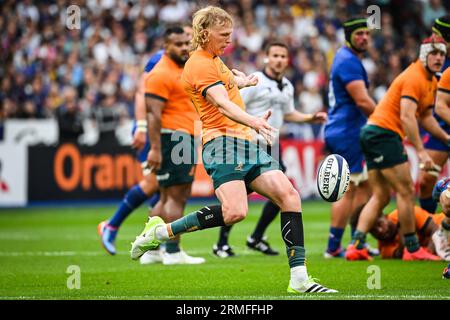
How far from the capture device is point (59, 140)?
21.4 meters

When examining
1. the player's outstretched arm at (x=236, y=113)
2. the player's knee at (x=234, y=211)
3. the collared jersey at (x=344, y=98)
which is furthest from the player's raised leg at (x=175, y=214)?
the player's outstretched arm at (x=236, y=113)

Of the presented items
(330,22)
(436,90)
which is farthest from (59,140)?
(436,90)

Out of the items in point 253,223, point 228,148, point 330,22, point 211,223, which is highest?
point 330,22

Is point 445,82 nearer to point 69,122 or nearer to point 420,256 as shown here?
point 420,256

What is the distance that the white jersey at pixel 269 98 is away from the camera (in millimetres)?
11531

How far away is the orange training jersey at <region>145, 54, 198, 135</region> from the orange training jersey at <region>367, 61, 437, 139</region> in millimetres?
2227

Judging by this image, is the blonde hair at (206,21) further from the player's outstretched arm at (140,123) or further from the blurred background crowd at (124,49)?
the blurred background crowd at (124,49)

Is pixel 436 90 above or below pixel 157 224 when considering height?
above

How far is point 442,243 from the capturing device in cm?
1045

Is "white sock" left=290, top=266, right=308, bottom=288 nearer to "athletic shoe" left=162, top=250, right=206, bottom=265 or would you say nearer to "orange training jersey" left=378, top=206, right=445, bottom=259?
"athletic shoe" left=162, top=250, right=206, bottom=265

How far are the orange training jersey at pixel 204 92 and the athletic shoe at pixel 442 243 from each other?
130 inches

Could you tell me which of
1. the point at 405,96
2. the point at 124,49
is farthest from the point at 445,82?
the point at 124,49
